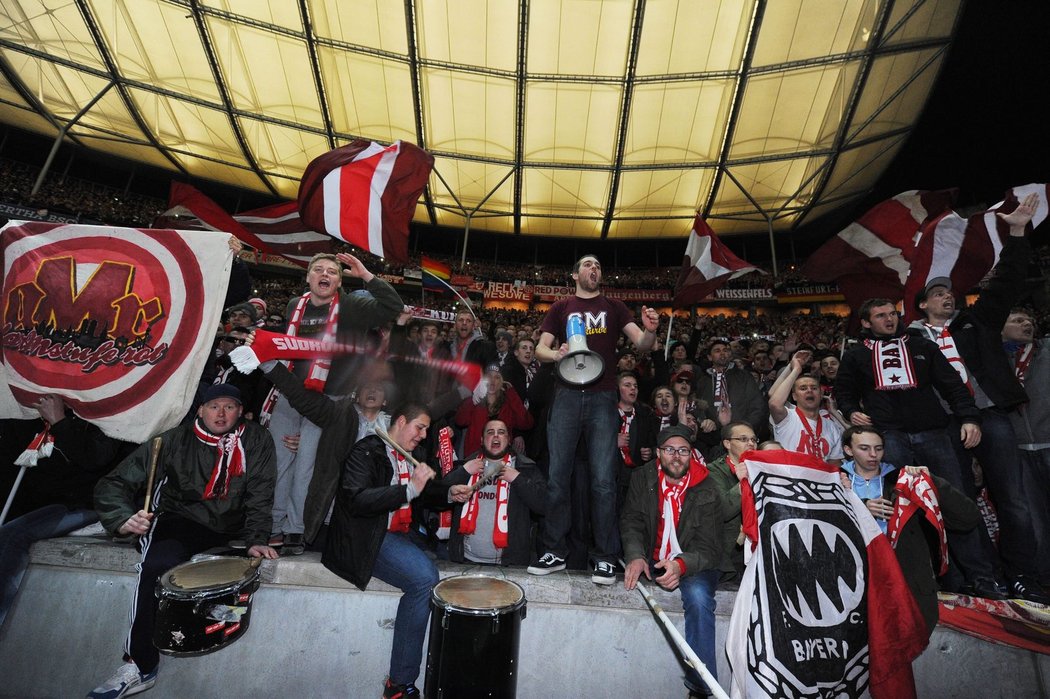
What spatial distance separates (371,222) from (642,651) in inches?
234

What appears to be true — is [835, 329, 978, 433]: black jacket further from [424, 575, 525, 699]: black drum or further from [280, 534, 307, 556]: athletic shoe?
[280, 534, 307, 556]: athletic shoe

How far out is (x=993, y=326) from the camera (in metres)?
3.93

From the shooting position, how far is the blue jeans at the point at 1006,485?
3.40m

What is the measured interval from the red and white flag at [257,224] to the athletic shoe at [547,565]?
6584mm

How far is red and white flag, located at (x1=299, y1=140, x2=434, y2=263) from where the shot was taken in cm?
671

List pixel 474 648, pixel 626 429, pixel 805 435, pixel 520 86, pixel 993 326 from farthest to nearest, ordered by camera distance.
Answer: pixel 520 86 → pixel 626 429 → pixel 805 435 → pixel 993 326 → pixel 474 648

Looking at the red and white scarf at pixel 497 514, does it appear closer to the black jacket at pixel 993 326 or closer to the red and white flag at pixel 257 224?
the black jacket at pixel 993 326

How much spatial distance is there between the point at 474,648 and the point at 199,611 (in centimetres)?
141

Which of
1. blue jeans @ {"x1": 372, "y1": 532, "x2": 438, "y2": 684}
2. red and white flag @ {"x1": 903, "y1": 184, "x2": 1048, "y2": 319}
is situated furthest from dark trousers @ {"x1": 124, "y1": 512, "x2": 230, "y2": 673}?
red and white flag @ {"x1": 903, "y1": 184, "x2": 1048, "y2": 319}

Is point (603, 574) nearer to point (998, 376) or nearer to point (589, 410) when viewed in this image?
point (589, 410)

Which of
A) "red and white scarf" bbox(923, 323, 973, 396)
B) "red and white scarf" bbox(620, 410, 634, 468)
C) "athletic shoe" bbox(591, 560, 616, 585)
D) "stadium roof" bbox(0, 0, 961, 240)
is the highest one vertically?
"stadium roof" bbox(0, 0, 961, 240)

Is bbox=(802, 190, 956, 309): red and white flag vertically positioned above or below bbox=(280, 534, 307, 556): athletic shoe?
above

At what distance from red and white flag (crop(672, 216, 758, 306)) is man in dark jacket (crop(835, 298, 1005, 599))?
4.69 m

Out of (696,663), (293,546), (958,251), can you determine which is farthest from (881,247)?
(293,546)
